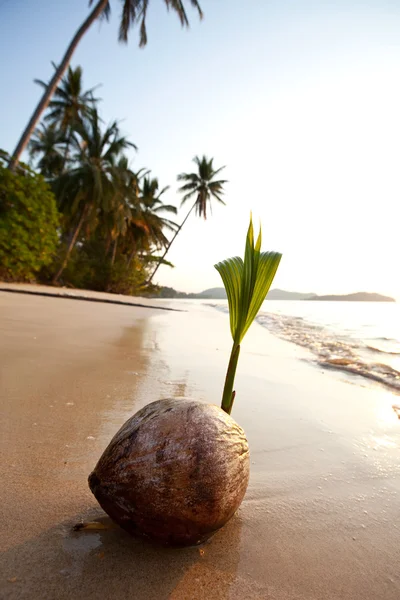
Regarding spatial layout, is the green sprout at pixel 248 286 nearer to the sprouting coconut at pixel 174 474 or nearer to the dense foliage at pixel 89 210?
the sprouting coconut at pixel 174 474

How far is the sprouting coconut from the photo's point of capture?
2.58ft

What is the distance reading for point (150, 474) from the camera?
800 millimetres

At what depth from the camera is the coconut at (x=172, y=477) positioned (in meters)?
0.79

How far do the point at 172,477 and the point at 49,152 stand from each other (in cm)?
2612

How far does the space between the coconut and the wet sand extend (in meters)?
0.10

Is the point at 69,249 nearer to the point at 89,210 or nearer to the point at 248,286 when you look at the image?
the point at 89,210

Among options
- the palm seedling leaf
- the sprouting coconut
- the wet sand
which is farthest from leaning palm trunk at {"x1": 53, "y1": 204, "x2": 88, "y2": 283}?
the sprouting coconut

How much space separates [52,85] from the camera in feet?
43.6

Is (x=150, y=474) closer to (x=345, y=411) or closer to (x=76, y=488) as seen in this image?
(x=76, y=488)

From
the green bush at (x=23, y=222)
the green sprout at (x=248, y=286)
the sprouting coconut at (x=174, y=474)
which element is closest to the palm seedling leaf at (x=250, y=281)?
the green sprout at (x=248, y=286)

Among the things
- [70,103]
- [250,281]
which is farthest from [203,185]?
[250,281]

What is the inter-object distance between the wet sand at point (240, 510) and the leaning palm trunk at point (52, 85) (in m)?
13.2

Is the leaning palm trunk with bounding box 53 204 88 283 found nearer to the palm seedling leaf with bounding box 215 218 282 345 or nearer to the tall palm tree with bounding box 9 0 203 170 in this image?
the tall palm tree with bounding box 9 0 203 170

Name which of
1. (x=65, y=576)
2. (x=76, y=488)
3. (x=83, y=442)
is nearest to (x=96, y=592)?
(x=65, y=576)
